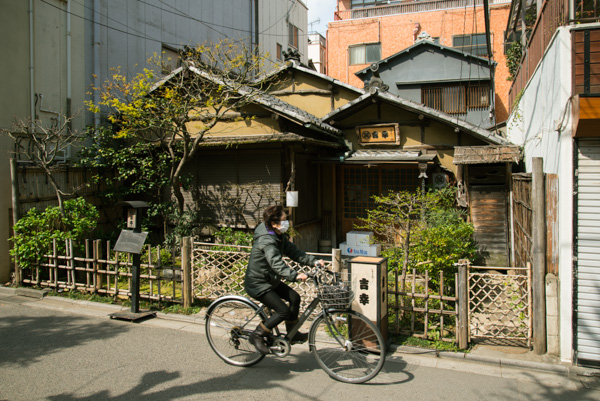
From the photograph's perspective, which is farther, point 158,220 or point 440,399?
point 158,220

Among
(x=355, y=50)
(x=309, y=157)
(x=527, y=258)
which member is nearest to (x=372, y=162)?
(x=309, y=157)

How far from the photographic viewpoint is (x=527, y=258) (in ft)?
24.6

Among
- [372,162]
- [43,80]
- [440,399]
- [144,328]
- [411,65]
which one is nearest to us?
[440,399]

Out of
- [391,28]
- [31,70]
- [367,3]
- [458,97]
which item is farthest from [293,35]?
[31,70]

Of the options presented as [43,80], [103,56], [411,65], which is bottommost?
[43,80]

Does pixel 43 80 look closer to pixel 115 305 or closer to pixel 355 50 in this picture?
pixel 115 305

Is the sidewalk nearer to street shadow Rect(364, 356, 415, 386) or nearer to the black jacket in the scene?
street shadow Rect(364, 356, 415, 386)

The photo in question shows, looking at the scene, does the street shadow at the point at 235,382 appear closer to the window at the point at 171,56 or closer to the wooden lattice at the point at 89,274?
the wooden lattice at the point at 89,274

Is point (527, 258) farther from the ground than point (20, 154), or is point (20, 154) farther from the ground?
point (20, 154)

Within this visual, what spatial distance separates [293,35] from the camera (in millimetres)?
28094

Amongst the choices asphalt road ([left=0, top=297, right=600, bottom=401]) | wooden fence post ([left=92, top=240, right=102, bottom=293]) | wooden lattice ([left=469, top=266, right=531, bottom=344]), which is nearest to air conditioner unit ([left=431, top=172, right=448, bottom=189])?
wooden lattice ([left=469, top=266, right=531, bottom=344])

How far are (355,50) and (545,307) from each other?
2847 centimetres

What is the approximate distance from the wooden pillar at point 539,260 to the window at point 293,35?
78.3 feet

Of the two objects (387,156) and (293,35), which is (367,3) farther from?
(387,156)
